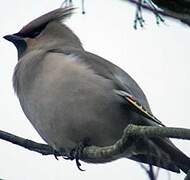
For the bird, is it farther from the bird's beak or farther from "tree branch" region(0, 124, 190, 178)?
the bird's beak

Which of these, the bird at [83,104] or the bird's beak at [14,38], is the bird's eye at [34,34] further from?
the bird at [83,104]

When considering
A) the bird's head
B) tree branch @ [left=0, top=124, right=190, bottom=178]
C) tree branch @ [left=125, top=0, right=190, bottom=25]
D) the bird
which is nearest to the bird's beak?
the bird's head

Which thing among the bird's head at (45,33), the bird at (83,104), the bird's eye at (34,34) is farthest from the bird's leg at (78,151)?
the bird's eye at (34,34)

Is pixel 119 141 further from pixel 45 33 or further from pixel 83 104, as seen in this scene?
pixel 45 33

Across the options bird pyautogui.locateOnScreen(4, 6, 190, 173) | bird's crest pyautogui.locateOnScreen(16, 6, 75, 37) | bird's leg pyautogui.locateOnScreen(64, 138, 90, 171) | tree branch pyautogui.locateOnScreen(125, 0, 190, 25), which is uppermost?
tree branch pyautogui.locateOnScreen(125, 0, 190, 25)

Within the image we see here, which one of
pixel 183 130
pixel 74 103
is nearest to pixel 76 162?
pixel 74 103

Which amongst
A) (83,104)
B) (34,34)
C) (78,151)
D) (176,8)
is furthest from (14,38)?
(176,8)

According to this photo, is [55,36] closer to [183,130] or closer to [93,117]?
[93,117]
